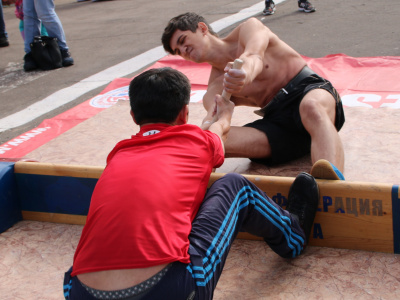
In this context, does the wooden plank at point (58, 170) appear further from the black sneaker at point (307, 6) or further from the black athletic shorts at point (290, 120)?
the black sneaker at point (307, 6)

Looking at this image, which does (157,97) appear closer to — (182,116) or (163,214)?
(182,116)

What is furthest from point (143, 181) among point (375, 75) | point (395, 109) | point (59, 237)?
point (375, 75)

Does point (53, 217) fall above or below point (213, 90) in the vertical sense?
below

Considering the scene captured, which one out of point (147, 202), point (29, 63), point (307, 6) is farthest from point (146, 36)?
point (147, 202)

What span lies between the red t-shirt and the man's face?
4.40ft

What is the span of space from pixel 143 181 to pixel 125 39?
6961 mm

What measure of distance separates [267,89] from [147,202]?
175 centimetres

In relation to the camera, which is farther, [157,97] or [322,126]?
[322,126]

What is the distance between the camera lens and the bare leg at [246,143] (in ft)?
9.99

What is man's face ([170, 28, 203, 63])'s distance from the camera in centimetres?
315

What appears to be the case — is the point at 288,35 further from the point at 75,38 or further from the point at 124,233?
the point at 124,233

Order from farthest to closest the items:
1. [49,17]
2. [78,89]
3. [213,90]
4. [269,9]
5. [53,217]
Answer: [269,9] < [49,17] < [78,89] < [213,90] < [53,217]

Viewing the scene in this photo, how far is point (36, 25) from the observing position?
6.87m

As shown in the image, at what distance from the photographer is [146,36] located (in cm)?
830
